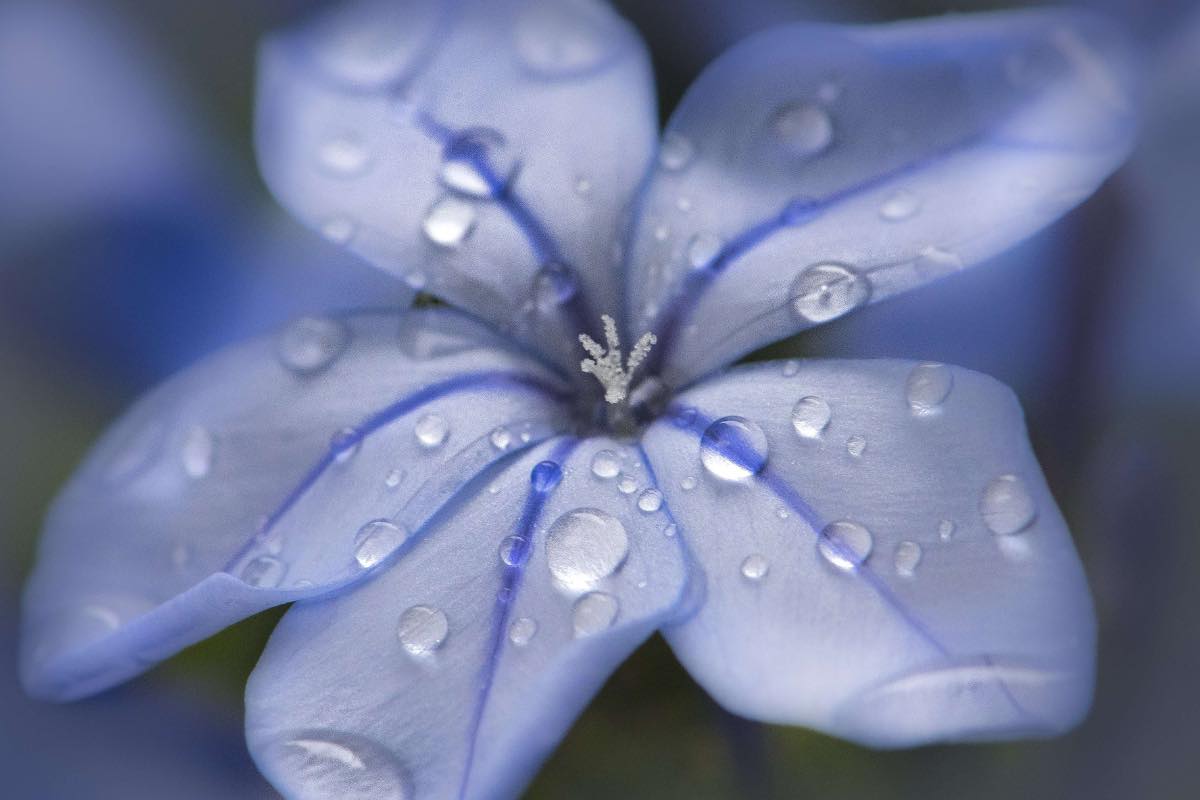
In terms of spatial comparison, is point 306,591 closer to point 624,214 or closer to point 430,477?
point 430,477

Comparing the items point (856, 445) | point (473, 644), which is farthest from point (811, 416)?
point (473, 644)

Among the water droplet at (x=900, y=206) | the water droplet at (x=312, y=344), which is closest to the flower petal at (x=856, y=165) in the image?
the water droplet at (x=900, y=206)

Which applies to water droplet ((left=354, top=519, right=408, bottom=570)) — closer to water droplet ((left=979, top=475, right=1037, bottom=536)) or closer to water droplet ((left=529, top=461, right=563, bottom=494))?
water droplet ((left=529, top=461, right=563, bottom=494))

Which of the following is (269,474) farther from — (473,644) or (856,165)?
(856,165)

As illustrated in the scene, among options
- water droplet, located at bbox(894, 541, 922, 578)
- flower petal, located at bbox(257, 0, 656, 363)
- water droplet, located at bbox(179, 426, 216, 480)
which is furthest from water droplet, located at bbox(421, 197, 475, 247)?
water droplet, located at bbox(894, 541, 922, 578)

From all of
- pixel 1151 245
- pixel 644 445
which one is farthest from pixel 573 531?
pixel 1151 245

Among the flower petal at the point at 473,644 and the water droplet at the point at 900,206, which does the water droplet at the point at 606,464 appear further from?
the water droplet at the point at 900,206
